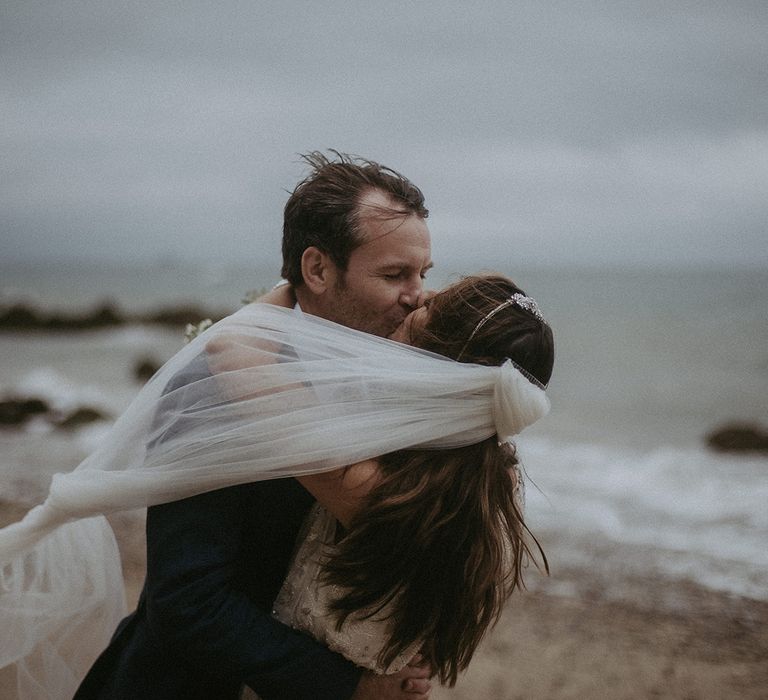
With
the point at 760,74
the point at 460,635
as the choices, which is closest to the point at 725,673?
the point at 460,635

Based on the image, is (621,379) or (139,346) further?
(139,346)

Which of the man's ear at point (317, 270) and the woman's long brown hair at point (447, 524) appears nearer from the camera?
the woman's long brown hair at point (447, 524)

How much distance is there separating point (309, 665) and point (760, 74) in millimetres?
63104

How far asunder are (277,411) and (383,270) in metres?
0.69

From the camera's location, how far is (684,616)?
18.2 feet

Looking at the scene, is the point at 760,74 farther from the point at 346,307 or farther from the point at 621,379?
the point at 346,307

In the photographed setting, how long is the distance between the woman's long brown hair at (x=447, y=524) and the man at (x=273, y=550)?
186 millimetres

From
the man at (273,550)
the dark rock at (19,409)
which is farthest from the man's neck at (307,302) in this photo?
the dark rock at (19,409)

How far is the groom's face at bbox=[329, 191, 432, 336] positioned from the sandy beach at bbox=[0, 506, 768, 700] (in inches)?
117

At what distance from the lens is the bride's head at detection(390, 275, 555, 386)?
6.34 ft

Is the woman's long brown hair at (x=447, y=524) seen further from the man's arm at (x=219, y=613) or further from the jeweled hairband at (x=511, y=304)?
the man's arm at (x=219, y=613)

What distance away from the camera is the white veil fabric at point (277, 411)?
1827 mm

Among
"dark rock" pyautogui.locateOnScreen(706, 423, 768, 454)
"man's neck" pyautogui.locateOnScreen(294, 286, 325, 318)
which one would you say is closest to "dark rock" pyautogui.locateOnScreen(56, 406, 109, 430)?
"man's neck" pyautogui.locateOnScreen(294, 286, 325, 318)

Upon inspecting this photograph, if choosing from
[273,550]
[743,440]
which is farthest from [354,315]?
[743,440]
